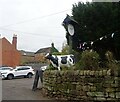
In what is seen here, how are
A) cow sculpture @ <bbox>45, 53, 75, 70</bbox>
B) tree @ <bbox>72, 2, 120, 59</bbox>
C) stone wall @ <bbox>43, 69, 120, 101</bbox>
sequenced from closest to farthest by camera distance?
1. stone wall @ <bbox>43, 69, 120, 101</bbox>
2. cow sculpture @ <bbox>45, 53, 75, 70</bbox>
3. tree @ <bbox>72, 2, 120, 59</bbox>

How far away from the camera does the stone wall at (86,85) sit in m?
11.2

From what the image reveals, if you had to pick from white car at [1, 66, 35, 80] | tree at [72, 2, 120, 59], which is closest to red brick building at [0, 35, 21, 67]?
white car at [1, 66, 35, 80]

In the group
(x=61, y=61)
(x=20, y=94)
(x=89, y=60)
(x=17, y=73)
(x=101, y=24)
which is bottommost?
(x=20, y=94)

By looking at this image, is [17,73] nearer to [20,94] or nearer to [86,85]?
[20,94]

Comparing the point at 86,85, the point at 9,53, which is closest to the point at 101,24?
the point at 86,85

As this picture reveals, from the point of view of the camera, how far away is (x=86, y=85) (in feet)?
39.3

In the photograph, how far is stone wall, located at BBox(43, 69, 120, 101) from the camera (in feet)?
36.7

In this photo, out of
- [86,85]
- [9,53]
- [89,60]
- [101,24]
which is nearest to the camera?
[86,85]

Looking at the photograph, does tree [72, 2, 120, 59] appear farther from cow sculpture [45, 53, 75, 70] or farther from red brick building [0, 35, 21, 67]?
red brick building [0, 35, 21, 67]

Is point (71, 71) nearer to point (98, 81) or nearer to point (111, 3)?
point (98, 81)

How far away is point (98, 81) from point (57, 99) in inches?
101

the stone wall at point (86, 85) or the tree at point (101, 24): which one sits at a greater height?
the tree at point (101, 24)

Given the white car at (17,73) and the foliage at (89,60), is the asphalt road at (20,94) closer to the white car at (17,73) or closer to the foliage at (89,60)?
the foliage at (89,60)

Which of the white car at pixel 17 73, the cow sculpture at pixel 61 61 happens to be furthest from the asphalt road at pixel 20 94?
the white car at pixel 17 73
